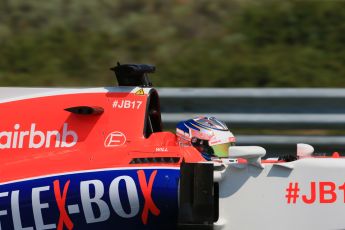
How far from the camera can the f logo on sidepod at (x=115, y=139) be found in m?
5.39

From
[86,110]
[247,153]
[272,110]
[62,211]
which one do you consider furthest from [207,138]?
[272,110]

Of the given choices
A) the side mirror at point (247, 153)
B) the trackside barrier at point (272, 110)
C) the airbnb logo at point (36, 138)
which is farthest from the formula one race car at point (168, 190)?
the trackside barrier at point (272, 110)

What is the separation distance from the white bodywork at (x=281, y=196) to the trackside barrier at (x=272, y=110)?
2.20 metres

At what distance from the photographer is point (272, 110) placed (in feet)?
24.3

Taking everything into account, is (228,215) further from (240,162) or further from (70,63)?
(70,63)

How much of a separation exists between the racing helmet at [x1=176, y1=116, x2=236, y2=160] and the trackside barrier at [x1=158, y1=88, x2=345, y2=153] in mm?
1793

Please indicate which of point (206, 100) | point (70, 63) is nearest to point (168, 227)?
point (206, 100)

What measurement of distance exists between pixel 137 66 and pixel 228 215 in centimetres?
138

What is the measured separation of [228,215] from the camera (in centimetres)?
504

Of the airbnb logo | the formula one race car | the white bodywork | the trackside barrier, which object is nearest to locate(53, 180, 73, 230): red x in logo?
the formula one race car

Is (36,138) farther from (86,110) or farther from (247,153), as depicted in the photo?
(247,153)

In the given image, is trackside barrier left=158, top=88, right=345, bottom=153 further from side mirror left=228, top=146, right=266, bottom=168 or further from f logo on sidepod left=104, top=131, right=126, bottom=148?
side mirror left=228, top=146, right=266, bottom=168

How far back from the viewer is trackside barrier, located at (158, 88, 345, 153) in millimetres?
7250

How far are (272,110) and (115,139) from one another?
2384mm
